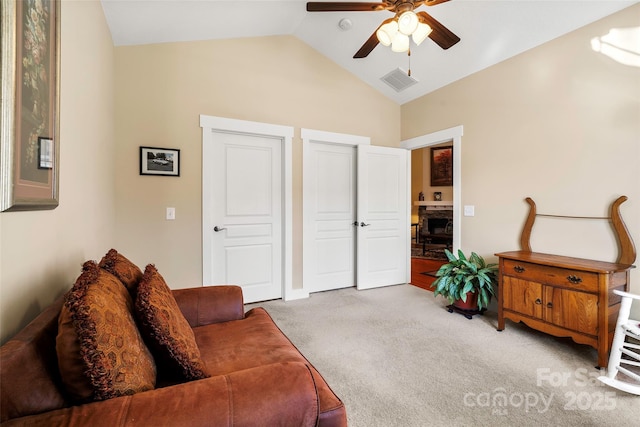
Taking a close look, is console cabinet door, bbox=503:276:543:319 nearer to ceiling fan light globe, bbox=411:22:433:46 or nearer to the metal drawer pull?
the metal drawer pull

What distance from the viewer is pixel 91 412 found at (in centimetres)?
70

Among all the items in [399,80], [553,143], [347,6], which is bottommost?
[553,143]

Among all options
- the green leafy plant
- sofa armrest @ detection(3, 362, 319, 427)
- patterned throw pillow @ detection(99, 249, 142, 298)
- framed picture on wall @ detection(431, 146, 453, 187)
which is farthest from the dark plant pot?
framed picture on wall @ detection(431, 146, 453, 187)

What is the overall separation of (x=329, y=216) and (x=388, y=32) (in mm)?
2246

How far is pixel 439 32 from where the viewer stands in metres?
2.17

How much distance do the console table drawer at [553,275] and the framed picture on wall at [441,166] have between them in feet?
16.5

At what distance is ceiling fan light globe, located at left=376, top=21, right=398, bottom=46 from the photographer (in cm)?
199

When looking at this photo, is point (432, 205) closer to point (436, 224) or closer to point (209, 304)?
→ point (436, 224)

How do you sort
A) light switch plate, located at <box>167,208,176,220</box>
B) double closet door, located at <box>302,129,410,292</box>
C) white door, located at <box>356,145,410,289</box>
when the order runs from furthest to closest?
white door, located at <box>356,145,410,289</box>
double closet door, located at <box>302,129,410,292</box>
light switch plate, located at <box>167,208,176,220</box>

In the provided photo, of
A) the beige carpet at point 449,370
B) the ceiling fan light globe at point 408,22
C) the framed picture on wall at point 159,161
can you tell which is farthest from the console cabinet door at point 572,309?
the framed picture on wall at point 159,161

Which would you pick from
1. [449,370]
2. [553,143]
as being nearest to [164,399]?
[449,370]

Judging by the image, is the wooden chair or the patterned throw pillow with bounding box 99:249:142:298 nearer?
the patterned throw pillow with bounding box 99:249:142:298

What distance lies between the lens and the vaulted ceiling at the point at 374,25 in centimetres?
237

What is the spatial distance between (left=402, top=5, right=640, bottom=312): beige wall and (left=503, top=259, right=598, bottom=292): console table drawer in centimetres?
43
